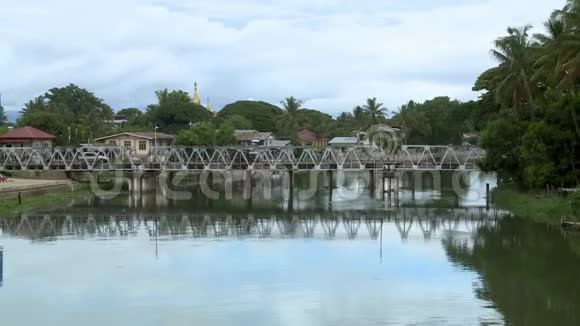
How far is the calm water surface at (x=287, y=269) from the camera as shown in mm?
21047

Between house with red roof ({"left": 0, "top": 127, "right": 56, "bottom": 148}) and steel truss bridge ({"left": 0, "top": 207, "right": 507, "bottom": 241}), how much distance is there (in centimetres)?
2968

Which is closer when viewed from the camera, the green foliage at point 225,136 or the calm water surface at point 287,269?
the calm water surface at point 287,269

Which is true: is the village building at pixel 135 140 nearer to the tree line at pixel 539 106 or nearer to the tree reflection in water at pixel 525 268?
the tree line at pixel 539 106

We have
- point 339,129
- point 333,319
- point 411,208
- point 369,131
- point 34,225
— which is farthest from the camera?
point 339,129

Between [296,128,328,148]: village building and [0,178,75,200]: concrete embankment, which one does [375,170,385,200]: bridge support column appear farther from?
[296,128,328,148]: village building

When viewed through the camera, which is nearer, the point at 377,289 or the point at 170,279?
the point at 377,289

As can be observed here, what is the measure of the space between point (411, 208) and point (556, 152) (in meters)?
10.2

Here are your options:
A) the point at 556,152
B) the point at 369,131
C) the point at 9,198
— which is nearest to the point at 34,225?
the point at 9,198

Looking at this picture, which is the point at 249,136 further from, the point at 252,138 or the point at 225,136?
the point at 225,136

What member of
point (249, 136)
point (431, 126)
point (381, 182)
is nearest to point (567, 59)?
point (381, 182)

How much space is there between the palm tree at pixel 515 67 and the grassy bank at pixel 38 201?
30194 mm

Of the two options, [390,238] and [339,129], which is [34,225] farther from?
[339,129]

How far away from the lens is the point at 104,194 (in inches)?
2461

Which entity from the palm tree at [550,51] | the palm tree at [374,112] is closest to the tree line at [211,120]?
the palm tree at [374,112]
